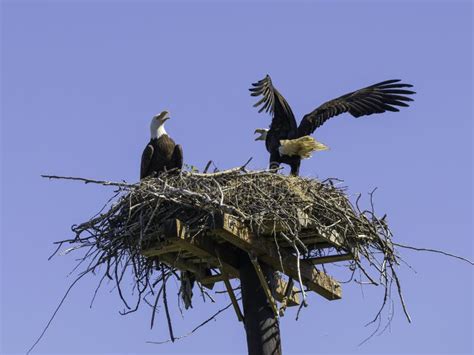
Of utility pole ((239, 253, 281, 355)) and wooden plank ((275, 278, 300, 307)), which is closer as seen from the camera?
utility pole ((239, 253, 281, 355))

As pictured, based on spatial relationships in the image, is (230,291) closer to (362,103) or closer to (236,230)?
(236,230)

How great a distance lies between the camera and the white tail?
38.3ft

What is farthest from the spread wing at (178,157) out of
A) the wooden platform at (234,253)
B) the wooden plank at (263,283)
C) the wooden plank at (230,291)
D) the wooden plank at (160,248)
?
the wooden plank at (263,283)

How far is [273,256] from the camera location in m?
8.94

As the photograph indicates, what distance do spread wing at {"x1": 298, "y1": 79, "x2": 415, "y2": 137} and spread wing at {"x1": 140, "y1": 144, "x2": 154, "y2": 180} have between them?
176cm

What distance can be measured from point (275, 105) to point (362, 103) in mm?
981

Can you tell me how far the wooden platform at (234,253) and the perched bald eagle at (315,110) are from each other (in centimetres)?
262

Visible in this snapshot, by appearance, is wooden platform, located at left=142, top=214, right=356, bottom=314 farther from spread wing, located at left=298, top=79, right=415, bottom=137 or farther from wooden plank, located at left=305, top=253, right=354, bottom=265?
spread wing, located at left=298, top=79, right=415, bottom=137

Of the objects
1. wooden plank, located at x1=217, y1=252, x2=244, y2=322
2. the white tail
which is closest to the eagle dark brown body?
the white tail

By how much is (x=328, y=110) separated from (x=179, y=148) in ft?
6.15

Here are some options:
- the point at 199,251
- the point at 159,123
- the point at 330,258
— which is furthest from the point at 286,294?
the point at 159,123

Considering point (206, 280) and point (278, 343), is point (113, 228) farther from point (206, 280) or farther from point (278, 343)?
point (278, 343)

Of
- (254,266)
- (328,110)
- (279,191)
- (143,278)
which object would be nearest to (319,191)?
(279,191)

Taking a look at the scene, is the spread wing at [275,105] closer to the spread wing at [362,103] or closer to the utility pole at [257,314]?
the spread wing at [362,103]
